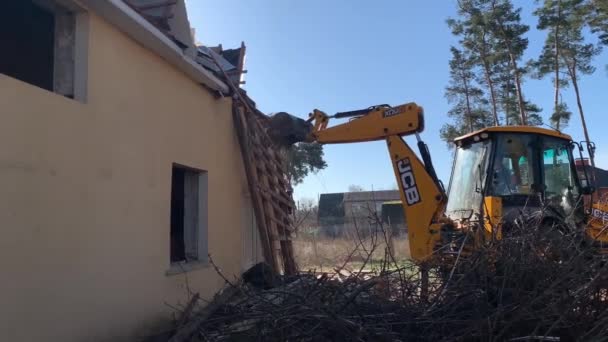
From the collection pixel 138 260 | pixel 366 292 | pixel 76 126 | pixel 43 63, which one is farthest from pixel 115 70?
pixel 366 292

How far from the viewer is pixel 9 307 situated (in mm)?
3891

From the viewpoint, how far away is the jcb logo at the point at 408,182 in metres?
7.16

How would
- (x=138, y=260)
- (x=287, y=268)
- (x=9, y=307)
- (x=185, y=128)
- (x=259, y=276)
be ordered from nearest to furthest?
(x=9, y=307) → (x=138, y=260) → (x=185, y=128) → (x=259, y=276) → (x=287, y=268)

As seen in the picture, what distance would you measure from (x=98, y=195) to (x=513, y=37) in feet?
78.0

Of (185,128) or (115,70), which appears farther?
(185,128)

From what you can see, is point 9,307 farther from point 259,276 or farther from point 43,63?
point 259,276

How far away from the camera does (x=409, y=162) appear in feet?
23.9

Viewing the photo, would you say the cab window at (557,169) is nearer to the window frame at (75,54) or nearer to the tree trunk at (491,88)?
the window frame at (75,54)

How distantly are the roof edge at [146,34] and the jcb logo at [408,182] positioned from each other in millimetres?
2781

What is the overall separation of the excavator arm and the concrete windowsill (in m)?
2.51

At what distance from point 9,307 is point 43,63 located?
3244 millimetres

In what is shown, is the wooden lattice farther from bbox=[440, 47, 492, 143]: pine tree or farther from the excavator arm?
bbox=[440, 47, 492, 143]: pine tree

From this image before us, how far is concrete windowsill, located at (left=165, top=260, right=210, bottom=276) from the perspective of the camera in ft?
20.5

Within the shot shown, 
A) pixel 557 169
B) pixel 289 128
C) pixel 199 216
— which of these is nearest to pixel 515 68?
pixel 557 169
